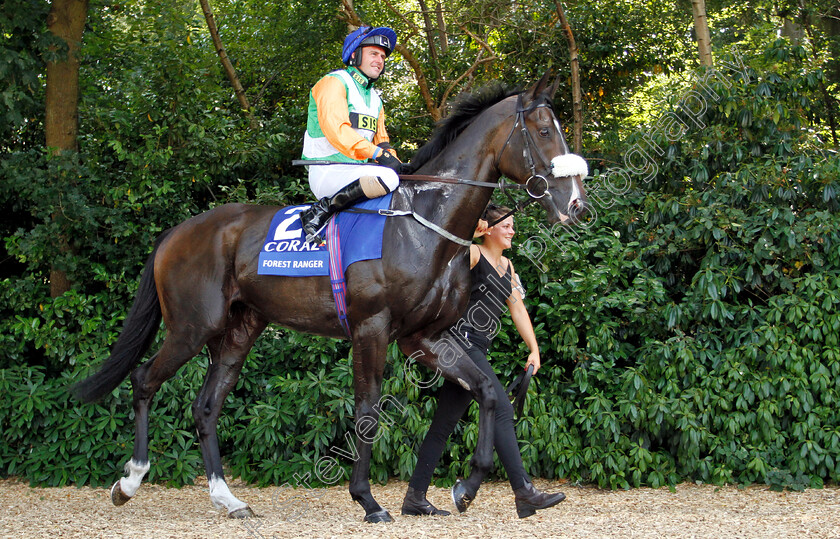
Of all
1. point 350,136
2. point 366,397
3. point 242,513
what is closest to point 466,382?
point 366,397

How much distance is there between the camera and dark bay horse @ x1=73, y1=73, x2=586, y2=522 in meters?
4.16

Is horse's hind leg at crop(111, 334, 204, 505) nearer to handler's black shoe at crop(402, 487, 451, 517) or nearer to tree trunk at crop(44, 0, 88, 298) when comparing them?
handler's black shoe at crop(402, 487, 451, 517)

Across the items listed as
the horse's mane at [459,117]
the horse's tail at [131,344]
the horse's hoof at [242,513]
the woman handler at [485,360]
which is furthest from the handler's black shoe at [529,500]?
the horse's tail at [131,344]

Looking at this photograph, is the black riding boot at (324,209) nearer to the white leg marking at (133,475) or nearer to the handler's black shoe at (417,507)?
the handler's black shoe at (417,507)

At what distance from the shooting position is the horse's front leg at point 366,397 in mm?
4242

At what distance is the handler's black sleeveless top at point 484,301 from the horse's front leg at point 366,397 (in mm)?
752

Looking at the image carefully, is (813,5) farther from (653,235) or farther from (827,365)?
(827,365)

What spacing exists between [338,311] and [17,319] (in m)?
3.86

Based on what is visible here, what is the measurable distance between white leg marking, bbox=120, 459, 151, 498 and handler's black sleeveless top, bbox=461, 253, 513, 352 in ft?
7.32

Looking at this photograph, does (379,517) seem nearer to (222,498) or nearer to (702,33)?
(222,498)

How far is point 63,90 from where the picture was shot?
710 centimetres

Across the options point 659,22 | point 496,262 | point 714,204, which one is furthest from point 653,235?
point 659,22

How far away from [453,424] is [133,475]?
6.76ft

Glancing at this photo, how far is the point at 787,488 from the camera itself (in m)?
5.64
